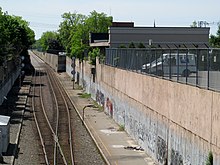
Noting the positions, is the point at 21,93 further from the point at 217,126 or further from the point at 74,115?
the point at 217,126

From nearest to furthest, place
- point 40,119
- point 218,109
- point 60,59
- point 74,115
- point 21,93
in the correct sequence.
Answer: point 218,109
point 40,119
point 74,115
point 21,93
point 60,59

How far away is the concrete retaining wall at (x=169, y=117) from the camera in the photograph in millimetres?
18906

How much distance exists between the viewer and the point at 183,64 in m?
23.6

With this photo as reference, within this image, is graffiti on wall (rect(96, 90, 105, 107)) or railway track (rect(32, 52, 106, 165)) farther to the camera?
graffiti on wall (rect(96, 90, 105, 107))

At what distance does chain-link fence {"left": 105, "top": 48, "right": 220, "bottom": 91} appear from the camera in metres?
19.6

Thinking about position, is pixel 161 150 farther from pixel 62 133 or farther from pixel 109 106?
pixel 109 106

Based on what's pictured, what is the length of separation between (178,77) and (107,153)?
742 cm

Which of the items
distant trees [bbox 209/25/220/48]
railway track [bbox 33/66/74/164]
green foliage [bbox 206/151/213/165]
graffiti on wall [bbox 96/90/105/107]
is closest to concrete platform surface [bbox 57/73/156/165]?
graffiti on wall [bbox 96/90/105/107]

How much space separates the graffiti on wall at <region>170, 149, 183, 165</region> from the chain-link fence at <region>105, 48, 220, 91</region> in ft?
8.75

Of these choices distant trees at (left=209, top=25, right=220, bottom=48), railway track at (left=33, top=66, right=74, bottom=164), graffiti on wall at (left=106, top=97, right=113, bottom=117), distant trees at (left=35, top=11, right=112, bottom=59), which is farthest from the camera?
distant trees at (left=35, top=11, right=112, bottom=59)

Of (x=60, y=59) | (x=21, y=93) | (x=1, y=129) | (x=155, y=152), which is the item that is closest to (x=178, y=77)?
(x=155, y=152)

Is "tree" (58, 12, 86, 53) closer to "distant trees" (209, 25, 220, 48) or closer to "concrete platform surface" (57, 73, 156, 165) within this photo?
"distant trees" (209, 25, 220, 48)

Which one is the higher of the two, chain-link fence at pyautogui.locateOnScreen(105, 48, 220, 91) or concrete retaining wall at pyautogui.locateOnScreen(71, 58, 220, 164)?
chain-link fence at pyautogui.locateOnScreen(105, 48, 220, 91)

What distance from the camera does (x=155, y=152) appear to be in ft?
87.9
